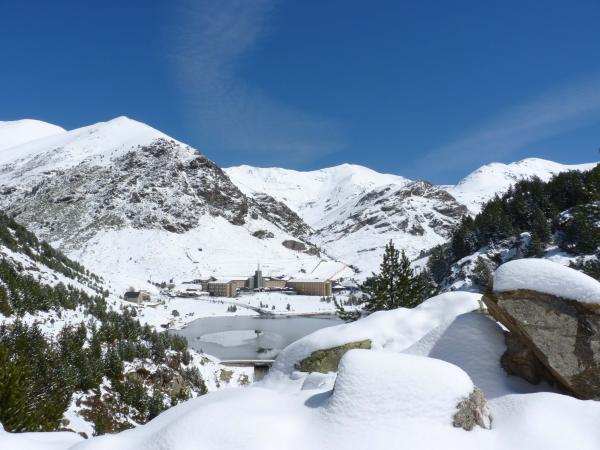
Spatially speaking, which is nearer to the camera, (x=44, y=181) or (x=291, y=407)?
(x=291, y=407)

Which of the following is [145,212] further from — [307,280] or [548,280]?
[548,280]

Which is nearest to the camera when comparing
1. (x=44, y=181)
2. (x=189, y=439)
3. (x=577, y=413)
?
(x=189, y=439)

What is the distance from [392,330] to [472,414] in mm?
5075

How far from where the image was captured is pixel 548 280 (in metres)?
7.83

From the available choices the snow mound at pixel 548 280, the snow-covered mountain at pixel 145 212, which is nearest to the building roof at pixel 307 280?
the snow-covered mountain at pixel 145 212

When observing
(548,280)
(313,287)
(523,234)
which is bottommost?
(313,287)

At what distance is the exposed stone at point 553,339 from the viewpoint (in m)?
7.22

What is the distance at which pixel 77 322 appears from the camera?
71.1 feet

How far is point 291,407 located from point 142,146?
7338 inches

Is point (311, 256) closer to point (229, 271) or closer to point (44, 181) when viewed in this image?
point (229, 271)

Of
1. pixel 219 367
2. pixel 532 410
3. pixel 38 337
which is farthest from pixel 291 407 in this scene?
pixel 219 367

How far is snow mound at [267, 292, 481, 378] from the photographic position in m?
10.6

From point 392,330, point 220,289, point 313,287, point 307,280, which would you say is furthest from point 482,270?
point 307,280

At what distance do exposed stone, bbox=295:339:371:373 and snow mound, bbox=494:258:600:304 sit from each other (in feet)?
13.1
